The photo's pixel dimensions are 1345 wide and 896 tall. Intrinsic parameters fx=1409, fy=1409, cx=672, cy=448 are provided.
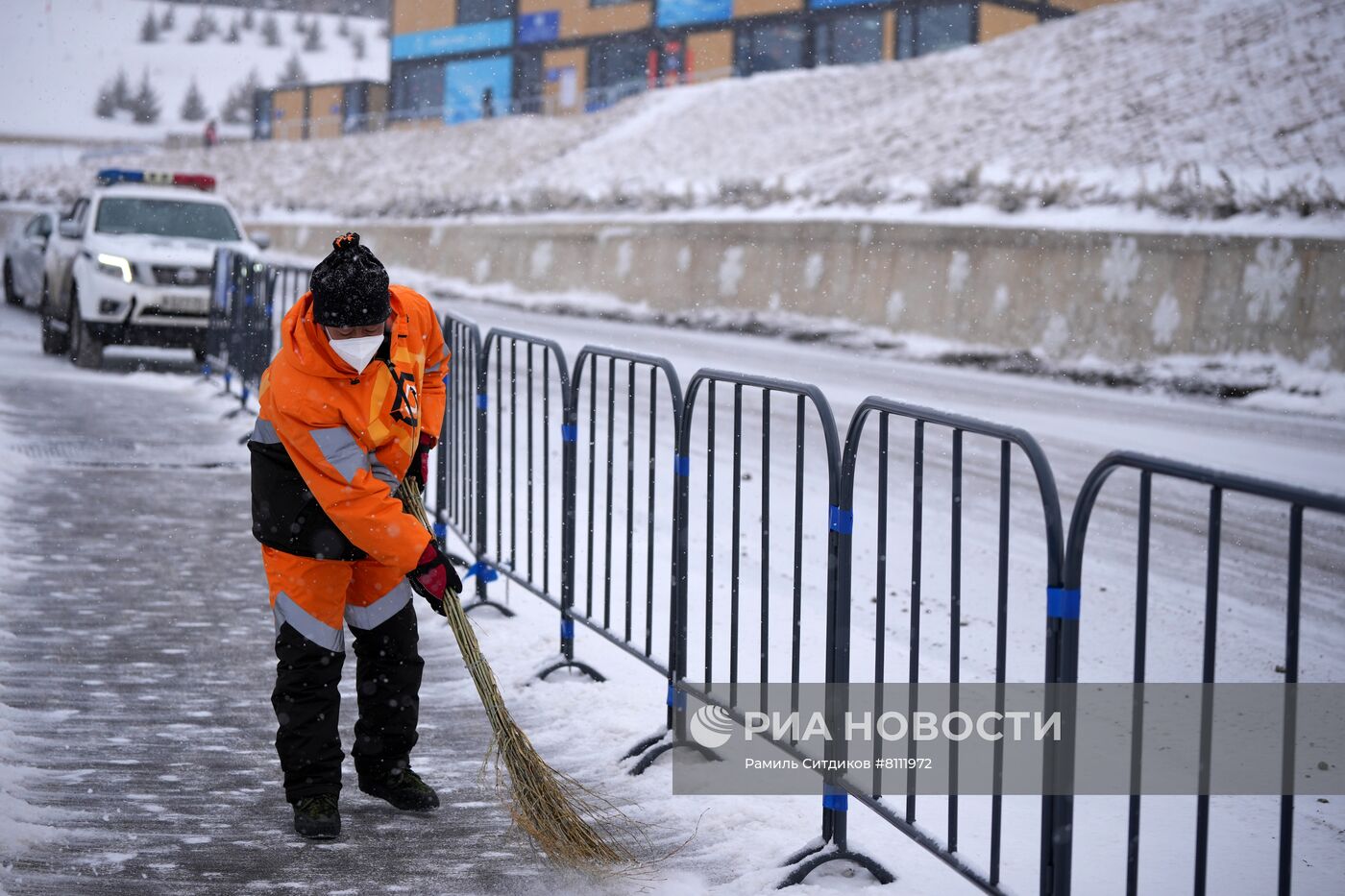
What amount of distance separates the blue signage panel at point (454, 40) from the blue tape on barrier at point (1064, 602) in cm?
5831

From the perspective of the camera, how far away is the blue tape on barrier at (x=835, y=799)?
165 inches

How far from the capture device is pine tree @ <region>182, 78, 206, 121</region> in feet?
321

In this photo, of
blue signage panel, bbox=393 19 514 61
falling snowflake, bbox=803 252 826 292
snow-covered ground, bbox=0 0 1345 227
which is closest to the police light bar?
falling snowflake, bbox=803 252 826 292

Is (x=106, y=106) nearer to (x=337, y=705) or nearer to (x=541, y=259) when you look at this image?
(x=541, y=259)

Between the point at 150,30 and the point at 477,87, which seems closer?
the point at 477,87

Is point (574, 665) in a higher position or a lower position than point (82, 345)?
lower

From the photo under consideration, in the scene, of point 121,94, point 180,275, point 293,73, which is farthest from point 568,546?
point 293,73

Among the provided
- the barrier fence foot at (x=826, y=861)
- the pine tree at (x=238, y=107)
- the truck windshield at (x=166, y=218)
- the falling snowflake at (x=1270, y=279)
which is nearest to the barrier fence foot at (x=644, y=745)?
the barrier fence foot at (x=826, y=861)

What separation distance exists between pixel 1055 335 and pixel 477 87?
47.5m

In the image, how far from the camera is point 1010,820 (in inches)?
184

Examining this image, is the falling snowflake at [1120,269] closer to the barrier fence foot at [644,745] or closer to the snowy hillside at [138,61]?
the barrier fence foot at [644,745]

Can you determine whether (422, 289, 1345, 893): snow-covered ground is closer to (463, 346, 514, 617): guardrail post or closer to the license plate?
(463, 346, 514, 617): guardrail post

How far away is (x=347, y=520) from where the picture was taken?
411 cm

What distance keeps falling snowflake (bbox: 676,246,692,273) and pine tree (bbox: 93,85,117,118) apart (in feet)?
288
